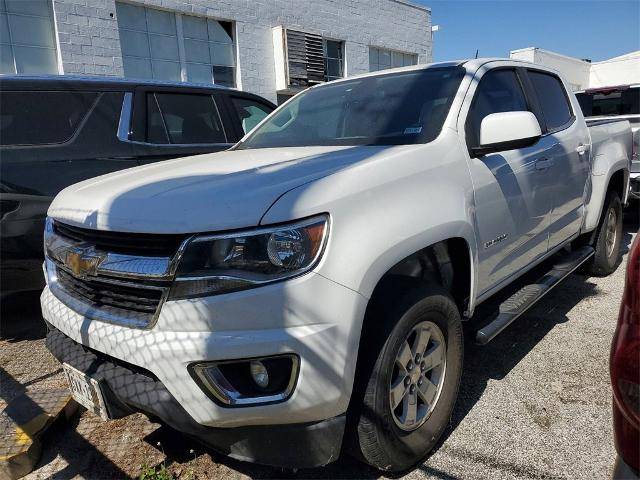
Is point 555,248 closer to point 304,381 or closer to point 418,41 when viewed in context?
point 304,381

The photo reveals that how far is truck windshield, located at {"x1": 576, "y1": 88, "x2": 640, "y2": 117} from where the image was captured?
23.2 feet

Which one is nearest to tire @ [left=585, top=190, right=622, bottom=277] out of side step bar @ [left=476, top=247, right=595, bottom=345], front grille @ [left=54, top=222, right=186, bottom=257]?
side step bar @ [left=476, top=247, right=595, bottom=345]

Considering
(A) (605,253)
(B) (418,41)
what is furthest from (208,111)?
(B) (418,41)

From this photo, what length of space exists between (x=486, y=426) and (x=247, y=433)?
135 cm

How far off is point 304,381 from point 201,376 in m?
0.35

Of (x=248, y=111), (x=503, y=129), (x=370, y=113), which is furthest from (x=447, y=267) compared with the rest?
(x=248, y=111)

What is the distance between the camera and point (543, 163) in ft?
10.6

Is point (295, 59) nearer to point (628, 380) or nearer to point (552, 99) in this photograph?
point (552, 99)

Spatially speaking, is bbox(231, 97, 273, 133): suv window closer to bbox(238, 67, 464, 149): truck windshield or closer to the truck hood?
bbox(238, 67, 464, 149): truck windshield

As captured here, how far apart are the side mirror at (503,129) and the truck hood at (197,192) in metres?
0.60

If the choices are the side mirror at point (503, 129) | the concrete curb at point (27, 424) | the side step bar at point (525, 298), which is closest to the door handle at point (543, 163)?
the side mirror at point (503, 129)

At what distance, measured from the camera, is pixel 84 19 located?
25.9 feet

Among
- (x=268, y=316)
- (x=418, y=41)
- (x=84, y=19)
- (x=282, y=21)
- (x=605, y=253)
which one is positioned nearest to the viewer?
(x=268, y=316)

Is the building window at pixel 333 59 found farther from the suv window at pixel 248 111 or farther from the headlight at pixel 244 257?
the headlight at pixel 244 257
